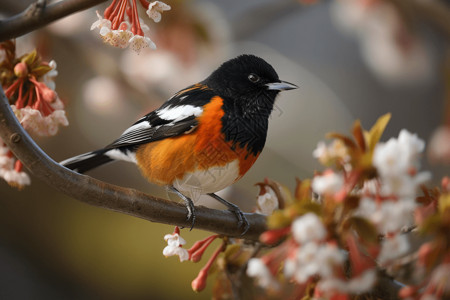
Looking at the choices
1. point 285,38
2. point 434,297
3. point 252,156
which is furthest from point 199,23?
point 285,38

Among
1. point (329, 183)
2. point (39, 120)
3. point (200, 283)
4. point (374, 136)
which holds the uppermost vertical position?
point (39, 120)

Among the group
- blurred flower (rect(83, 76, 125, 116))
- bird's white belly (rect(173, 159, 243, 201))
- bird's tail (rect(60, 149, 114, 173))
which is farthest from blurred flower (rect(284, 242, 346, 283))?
blurred flower (rect(83, 76, 125, 116))

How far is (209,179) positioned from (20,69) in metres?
0.87

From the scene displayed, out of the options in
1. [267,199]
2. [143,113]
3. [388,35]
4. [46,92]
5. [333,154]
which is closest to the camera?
[333,154]

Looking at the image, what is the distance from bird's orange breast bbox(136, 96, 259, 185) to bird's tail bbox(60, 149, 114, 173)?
0.94ft

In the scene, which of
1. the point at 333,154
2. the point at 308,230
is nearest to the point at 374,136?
the point at 333,154

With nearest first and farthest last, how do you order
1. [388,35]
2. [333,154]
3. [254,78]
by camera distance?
[333,154] → [254,78] → [388,35]

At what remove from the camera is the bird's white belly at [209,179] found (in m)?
2.14

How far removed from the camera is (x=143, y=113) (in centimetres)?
390

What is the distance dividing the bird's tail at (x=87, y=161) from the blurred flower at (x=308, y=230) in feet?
4.49

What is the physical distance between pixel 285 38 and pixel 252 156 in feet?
17.2

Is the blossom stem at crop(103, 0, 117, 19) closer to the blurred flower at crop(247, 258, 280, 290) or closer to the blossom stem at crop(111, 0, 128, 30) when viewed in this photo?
the blossom stem at crop(111, 0, 128, 30)

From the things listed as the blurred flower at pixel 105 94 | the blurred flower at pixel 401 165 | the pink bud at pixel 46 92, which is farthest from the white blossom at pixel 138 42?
the blurred flower at pixel 105 94

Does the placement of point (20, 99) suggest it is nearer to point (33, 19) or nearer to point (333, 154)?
point (33, 19)
